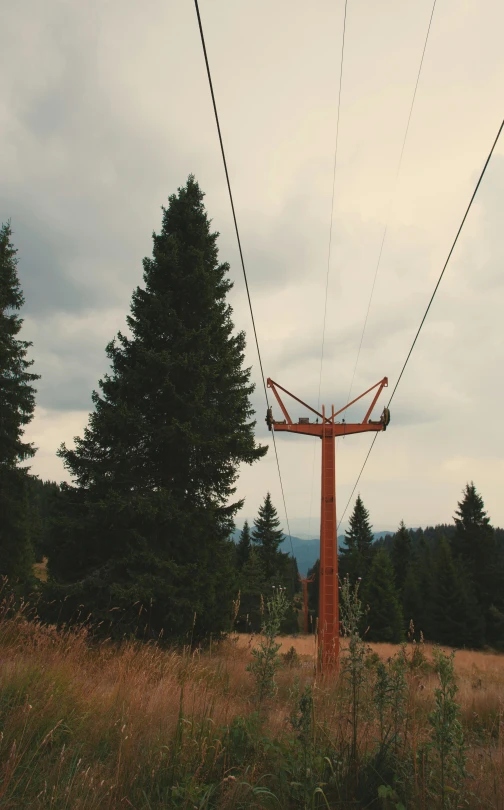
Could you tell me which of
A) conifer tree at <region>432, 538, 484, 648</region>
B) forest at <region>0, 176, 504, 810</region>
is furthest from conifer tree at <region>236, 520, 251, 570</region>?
forest at <region>0, 176, 504, 810</region>

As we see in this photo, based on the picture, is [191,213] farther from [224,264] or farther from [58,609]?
[58,609]

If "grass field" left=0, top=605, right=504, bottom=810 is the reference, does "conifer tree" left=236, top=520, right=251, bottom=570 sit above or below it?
above

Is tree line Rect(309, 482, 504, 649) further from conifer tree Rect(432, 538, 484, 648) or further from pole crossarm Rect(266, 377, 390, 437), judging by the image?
pole crossarm Rect(266, 377, 390, 437)

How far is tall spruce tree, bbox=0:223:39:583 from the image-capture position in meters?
16.9

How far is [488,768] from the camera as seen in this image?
328cm

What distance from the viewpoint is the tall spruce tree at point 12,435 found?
1694 cm

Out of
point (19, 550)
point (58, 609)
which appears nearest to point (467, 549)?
point (19, 550)

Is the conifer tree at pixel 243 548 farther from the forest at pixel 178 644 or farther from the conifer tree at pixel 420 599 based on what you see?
the forest at pixel 178 644

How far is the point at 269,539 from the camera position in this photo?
50.6 meters

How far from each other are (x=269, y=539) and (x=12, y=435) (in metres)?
38.0

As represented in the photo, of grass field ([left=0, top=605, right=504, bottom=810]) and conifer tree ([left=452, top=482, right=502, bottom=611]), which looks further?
conifer tree ([left=452, top=482, right=502, bottom=611])

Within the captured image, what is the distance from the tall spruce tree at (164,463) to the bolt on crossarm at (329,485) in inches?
79.7

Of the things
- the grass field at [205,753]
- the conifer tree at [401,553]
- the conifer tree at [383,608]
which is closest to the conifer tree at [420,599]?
the conifer tree at [383,608]

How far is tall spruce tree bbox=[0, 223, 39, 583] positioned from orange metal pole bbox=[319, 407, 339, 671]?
11651 millimetres
